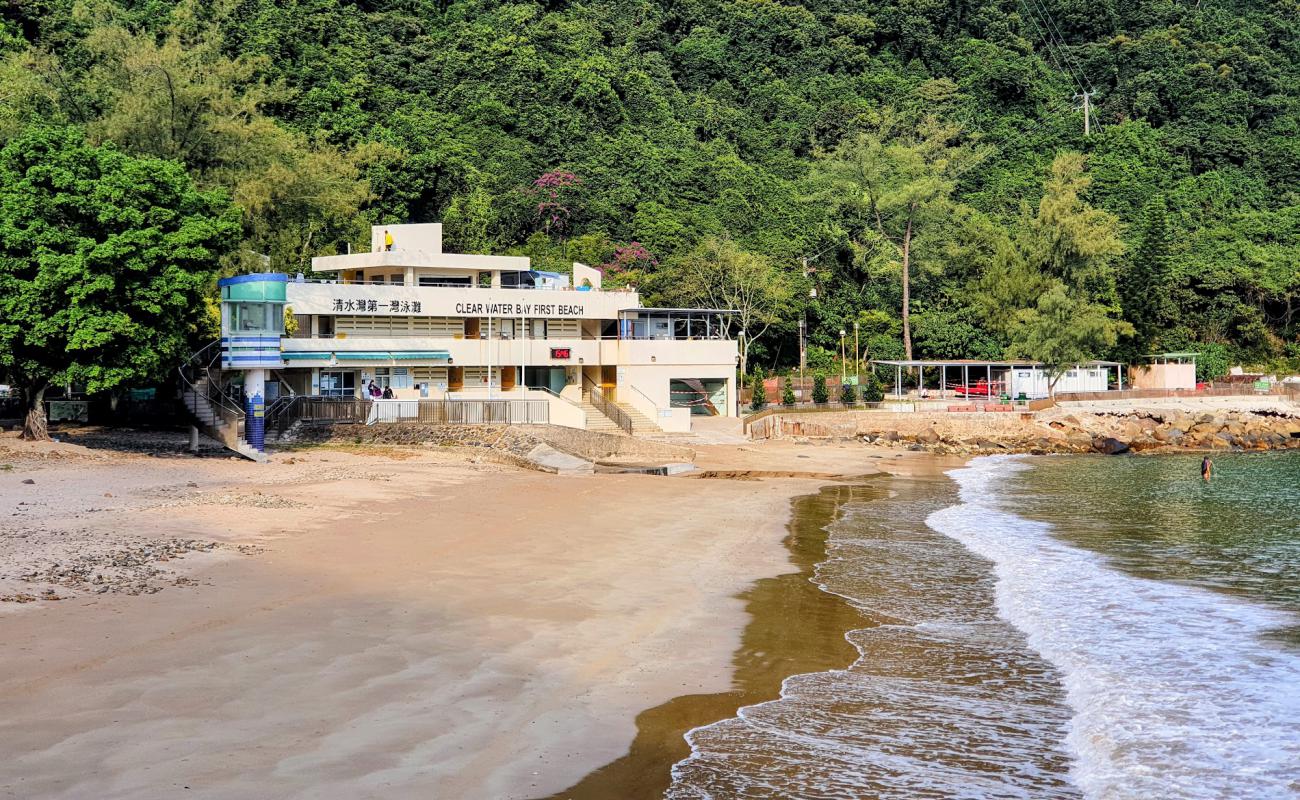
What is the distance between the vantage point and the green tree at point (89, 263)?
28.5 meters

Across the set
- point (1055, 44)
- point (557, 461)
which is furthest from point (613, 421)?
point (1055, 44)

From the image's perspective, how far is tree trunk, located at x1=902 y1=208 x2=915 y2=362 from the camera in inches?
2837

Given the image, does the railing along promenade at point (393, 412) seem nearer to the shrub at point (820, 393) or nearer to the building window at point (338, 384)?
the building window at point (338, 384)

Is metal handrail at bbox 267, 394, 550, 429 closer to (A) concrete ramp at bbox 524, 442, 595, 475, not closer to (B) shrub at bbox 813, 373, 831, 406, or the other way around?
(A) concrete ramp at bbox 524, 442, 595, 475

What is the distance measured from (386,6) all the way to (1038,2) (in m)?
80.8

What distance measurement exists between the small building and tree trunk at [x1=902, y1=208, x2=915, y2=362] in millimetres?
16192

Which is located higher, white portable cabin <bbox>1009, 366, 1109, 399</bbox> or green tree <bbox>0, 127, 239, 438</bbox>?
green tree <bbox>0, 127, 239, 438</bbox>

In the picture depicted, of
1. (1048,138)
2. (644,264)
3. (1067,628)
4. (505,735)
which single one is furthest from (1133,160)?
(505,735)

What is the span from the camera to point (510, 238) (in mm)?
78000

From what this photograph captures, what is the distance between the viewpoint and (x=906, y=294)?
72625mm

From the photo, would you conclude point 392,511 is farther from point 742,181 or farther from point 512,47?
point 512,47

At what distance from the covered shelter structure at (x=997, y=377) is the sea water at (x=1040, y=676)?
41.7m

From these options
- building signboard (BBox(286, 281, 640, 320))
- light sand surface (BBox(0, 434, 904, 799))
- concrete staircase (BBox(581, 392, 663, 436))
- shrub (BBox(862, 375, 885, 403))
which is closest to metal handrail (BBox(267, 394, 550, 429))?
concrete staircase (BBox(581, 392, 663, 436))

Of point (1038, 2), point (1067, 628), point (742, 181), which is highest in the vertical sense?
point (1038, 2)
